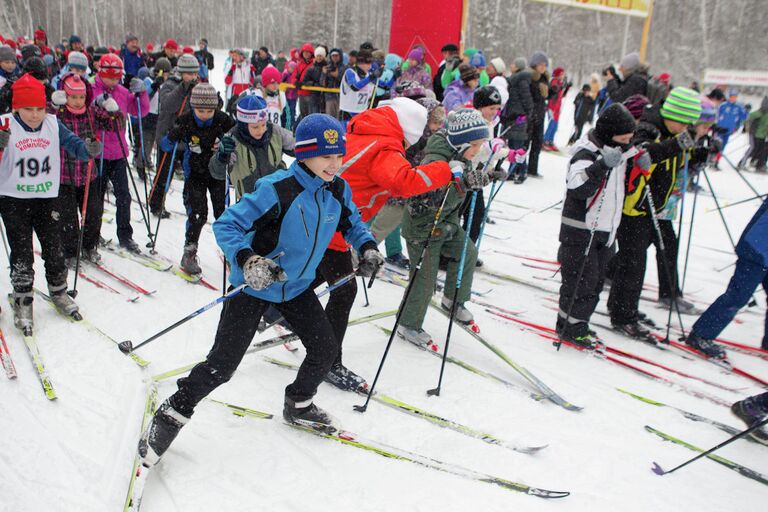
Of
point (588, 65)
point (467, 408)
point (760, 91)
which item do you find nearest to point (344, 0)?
point (588, 65)

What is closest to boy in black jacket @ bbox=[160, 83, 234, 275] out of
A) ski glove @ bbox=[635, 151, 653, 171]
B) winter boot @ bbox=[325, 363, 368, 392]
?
winter boot @ bbox=[325, 363, 368, 392]

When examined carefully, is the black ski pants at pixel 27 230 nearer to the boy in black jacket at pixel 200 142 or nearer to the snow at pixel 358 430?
the snow at pixel 358 430

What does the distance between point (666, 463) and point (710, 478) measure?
223 mm

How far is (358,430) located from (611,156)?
2.49 m

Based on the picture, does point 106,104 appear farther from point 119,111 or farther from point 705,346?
point 705,346

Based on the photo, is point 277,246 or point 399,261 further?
point 399,261

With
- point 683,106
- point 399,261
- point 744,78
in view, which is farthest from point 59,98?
point 744,78

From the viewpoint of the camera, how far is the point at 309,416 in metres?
3.24

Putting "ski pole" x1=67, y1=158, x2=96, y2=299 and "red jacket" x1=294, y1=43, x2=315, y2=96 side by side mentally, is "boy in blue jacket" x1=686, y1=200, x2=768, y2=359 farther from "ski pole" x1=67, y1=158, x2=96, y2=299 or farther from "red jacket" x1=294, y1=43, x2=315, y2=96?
"red jacket" x1=294, y1=43, x2=315, y2=96

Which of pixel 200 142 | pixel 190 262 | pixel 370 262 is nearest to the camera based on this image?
pixel 370 262

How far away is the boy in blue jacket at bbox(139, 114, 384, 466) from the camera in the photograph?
2.66m

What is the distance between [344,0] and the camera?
2273cm

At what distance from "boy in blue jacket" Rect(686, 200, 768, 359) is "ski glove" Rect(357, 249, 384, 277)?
9.84ft

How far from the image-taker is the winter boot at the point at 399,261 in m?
6.14
